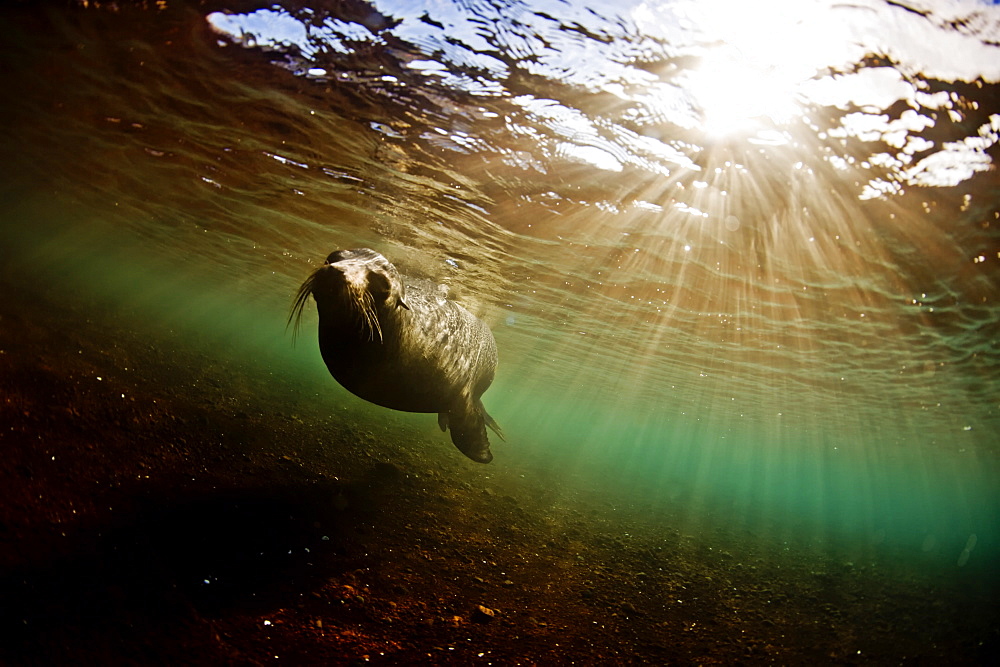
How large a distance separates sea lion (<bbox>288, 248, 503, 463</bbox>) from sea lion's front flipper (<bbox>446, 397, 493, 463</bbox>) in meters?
0.02

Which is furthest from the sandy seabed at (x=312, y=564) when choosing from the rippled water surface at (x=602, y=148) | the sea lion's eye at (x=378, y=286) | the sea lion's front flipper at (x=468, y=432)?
the rippled water surface at (x=602, y=148)

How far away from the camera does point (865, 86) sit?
4.54 metres

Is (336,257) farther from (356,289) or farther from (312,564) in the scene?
(312,564)

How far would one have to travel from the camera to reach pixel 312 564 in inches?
146

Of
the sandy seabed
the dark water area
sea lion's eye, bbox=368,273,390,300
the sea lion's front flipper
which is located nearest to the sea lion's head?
sea lion's eye, bbox=368,273,390,300

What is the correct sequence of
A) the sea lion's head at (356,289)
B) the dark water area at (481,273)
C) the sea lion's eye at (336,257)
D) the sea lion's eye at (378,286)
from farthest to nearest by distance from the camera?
the sea lion's eye at (378,286) → the sea lion's eye at (336,257) → the sea lion's head at (356,289) → the dark water area at (481,273)

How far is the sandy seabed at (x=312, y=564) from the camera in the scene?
2.62 metres

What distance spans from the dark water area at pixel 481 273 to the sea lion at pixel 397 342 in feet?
4.78

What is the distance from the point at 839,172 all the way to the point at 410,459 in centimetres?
890

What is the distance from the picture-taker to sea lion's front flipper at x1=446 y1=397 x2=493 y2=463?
6824 millimetres

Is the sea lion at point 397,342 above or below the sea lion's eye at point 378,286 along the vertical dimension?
below

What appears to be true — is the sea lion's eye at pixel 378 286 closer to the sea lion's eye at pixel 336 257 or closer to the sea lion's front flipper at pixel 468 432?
the sea lion's eye at pixel 336 257

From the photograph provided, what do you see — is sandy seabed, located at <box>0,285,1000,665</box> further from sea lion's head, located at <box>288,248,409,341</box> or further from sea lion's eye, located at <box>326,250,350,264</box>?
sea lion's eye, located at <box>326,250,350,264</box>

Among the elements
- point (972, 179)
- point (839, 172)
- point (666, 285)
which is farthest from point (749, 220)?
point (666, 285)
